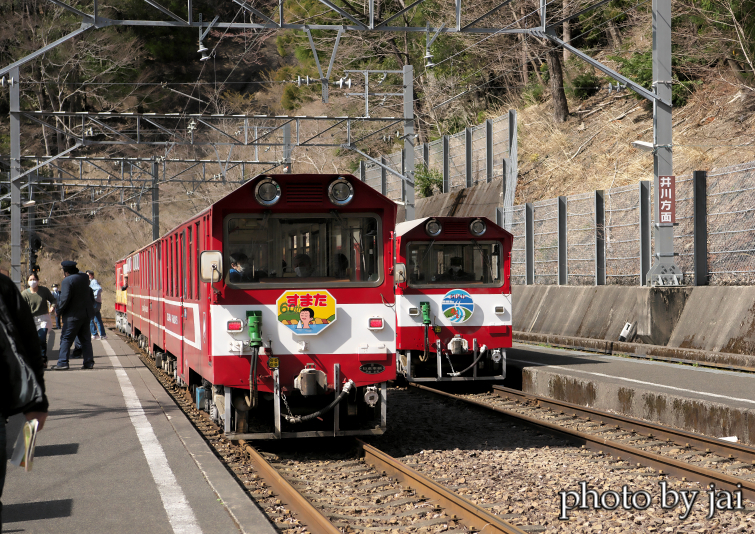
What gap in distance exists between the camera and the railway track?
6.35 metres

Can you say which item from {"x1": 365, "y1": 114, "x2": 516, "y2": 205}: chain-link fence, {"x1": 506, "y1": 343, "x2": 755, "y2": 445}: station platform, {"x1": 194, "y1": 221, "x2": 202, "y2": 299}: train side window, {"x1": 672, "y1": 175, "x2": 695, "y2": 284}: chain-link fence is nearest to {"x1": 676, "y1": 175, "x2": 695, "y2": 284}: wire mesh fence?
{"x1": 672, "y1": 175, "x2": 695, "y2": 284}: chain-link fence

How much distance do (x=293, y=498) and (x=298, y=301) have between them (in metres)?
2.42

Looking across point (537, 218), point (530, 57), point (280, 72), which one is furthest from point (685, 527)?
point (280, 72)

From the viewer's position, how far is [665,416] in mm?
11070

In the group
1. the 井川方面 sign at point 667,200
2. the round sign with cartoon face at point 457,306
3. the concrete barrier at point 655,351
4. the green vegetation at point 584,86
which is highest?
the green vegetation at point 584,86

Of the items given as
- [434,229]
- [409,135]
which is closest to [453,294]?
[434,229]

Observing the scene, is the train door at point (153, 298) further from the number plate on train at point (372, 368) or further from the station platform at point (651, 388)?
the number plate on train at point (372, 368)

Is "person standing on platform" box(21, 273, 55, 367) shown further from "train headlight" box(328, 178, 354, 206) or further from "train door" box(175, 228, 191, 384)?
"train headlight" box(328, 178, 354, 206)

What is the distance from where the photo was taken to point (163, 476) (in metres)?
7.28

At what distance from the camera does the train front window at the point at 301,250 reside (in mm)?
8812

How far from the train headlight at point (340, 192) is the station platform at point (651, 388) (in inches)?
199

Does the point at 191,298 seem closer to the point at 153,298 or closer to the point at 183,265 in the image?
the point at 183,265

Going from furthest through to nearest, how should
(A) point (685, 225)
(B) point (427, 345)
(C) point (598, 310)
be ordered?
(C) point (598, 310), (A) point (685, 225), (B) point (427, 345)

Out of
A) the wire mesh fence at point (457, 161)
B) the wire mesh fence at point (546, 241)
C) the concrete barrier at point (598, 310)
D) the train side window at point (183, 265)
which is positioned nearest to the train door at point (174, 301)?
the train side window at point (183, 265)
